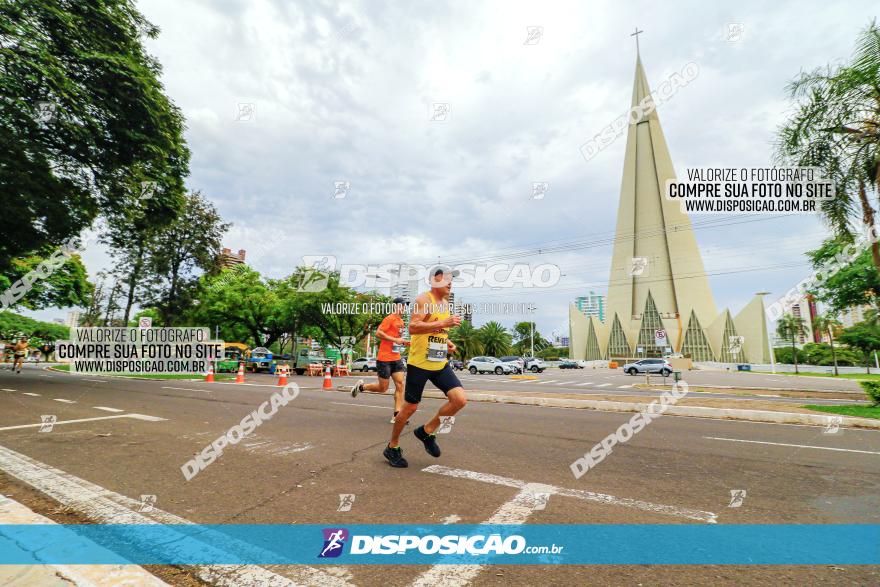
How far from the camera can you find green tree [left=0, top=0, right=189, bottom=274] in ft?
36.7

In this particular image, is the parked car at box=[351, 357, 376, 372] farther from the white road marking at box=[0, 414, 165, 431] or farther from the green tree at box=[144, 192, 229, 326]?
the white road marking at box=[0, 414, 165, 431]

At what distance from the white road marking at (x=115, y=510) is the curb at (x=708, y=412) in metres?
8.88

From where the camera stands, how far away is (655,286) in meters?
79.7

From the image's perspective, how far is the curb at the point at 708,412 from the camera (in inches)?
301

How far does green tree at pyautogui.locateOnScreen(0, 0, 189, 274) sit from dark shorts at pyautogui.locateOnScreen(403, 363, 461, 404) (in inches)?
543

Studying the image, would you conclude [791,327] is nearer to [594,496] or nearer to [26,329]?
[594,496]

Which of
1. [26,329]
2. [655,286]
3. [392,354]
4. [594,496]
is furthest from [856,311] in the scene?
[26,329]

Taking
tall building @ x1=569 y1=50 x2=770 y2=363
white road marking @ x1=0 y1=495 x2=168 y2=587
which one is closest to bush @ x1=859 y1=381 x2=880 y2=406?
white road marking @ x1=0 y1=495 x2=168 y2=587

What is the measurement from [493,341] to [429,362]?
62367 mm

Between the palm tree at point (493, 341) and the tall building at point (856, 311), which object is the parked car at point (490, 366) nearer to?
the tall building at point (856, 311)

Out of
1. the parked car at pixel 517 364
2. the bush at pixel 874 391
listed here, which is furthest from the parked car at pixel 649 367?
the bush at pixel 874 391

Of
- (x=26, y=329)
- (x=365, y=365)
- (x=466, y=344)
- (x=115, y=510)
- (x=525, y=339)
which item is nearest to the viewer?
(x=115, y=510)

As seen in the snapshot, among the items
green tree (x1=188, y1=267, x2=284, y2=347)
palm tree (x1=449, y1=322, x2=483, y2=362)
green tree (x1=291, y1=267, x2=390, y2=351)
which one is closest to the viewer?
green tree (x1=291, y1=267, x2=390, y2=351)

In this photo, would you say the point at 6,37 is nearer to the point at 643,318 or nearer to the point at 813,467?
the point at 813,467
